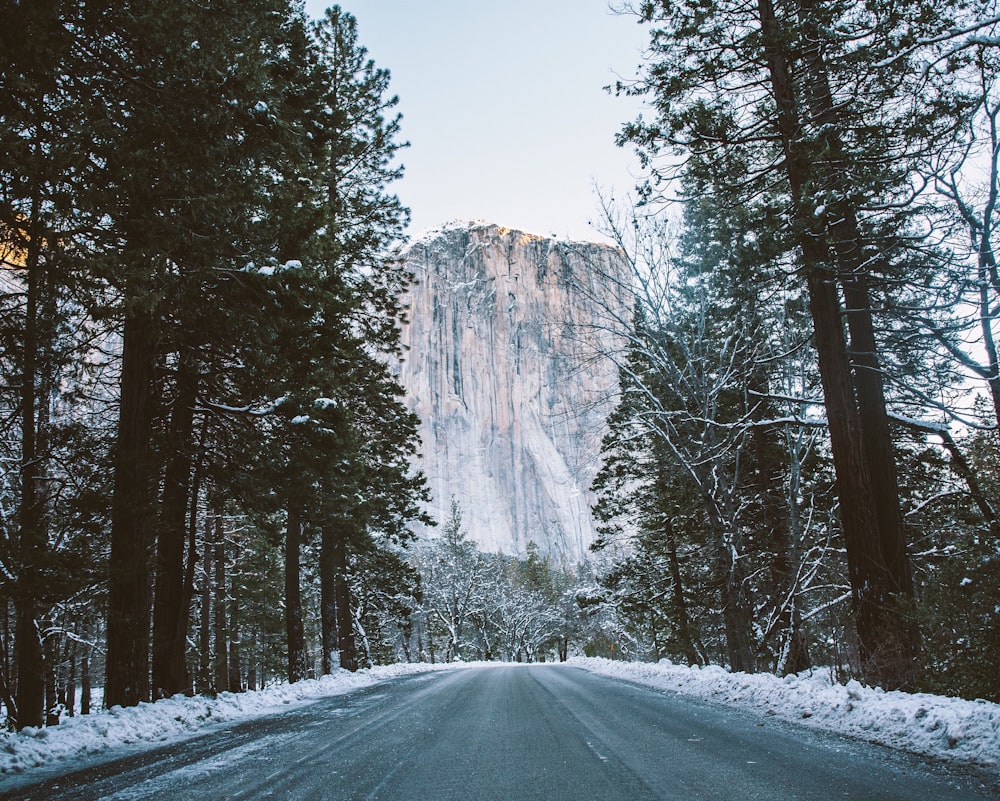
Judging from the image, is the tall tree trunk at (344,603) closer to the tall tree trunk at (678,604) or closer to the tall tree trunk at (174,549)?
the tall tree trunk at (174,549)

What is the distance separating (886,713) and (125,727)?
24.1 feet

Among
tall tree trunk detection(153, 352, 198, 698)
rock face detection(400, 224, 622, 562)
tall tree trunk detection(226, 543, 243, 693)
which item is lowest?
tall tree trunk detection(226, 543, 243, 693)

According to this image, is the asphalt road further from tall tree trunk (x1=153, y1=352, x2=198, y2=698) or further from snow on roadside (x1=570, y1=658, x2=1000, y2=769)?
tall tree trunk (x1=153, y1=352, x2=198, y2=698)

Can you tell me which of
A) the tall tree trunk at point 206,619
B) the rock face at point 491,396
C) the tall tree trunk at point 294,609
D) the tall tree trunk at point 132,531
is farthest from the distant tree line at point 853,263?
the rock face at point 491,396

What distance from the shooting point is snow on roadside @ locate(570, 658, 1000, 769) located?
399 cm

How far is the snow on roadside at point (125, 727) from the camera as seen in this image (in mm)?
5230

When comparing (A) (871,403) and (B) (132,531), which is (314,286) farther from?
(A) (871,403)

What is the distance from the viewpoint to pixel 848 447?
8.03 metres

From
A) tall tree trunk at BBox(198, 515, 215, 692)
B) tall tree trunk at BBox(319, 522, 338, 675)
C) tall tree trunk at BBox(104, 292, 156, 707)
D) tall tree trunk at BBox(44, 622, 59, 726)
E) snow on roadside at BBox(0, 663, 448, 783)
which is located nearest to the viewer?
snow on roadside at BBox(0, 663, 448, 783)

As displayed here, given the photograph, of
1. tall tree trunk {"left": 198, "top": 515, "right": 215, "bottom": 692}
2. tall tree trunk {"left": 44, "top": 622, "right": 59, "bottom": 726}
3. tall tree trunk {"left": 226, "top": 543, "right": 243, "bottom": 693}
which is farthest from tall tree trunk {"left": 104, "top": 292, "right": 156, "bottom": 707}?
tall tree trunk {"left": 226, "top": 543, "right": 243, "bottom": 693}

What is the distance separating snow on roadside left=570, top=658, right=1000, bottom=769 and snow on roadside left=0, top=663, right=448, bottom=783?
256 inches

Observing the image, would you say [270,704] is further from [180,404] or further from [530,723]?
[530,723]

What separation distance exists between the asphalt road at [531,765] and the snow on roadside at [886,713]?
0.94 ft

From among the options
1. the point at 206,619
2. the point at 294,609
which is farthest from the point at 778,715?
the point at 206,619
